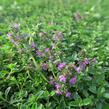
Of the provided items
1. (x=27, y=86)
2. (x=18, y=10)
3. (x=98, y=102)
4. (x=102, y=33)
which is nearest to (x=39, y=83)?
(x=27, y=86)

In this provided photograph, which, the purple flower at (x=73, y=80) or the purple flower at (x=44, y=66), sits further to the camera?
the purple flower at (x=44, y=66)

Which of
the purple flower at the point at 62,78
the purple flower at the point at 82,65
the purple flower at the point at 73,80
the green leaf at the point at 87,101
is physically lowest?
the green leaf at the point at 87,101

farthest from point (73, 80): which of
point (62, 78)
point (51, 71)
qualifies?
point (51, 71)

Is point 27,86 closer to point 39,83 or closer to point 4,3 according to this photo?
point 39,83

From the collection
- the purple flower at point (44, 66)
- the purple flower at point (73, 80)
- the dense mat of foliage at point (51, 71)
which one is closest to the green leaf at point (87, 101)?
the dense mat of foliage at point (51, 71)

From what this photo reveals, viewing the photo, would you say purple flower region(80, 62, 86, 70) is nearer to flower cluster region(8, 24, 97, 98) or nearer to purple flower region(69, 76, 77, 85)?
flower cluster region(8, 24, 97, 98)

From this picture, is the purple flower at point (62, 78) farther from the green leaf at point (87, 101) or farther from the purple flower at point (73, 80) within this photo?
the green leaf at point (87, 101)

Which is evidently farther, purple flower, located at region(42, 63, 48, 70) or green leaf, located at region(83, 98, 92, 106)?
purple flower, located at region(42, 63, 48, 70)

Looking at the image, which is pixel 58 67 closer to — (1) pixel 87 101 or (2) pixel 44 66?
(2) pixel 44 66

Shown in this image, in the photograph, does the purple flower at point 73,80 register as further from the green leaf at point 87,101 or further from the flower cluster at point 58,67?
the green leaf at point 87,101

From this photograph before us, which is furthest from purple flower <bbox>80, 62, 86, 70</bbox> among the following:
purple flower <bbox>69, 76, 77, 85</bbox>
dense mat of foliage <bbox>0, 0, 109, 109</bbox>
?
purple flower <bbox>69, 76, 77, 85</bbox>

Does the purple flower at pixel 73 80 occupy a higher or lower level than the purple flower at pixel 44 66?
lower
